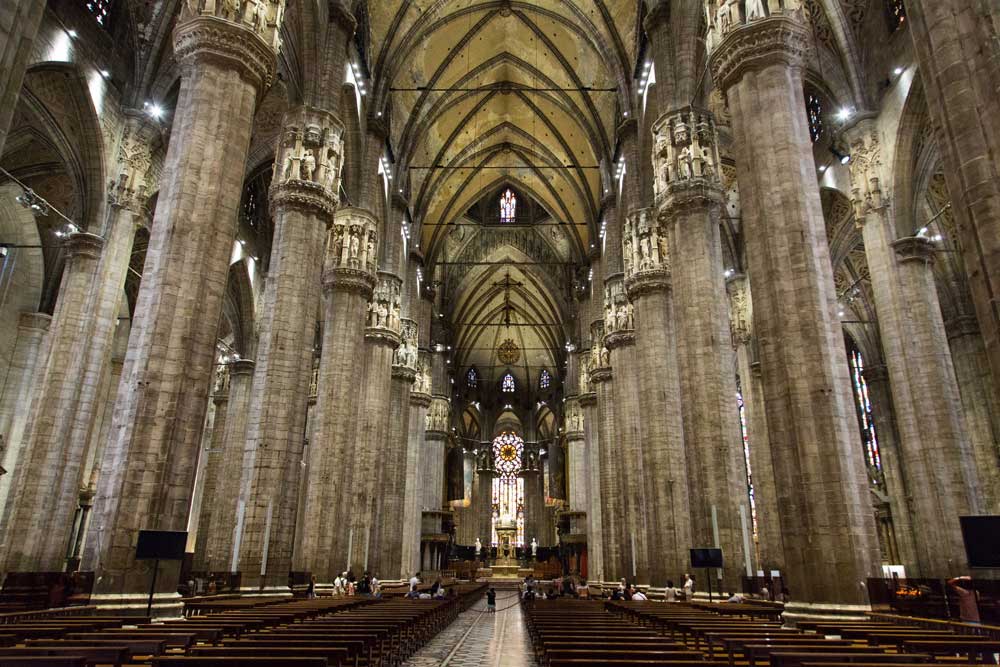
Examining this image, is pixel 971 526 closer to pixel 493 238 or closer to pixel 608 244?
pixel 608 244

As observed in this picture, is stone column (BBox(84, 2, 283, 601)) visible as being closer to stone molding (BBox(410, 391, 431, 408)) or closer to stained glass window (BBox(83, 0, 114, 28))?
stained glass window (BBox(83, 0, 114, 28))

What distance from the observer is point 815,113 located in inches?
887

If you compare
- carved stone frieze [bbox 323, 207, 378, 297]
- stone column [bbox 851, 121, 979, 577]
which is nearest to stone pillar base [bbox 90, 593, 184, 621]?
carved stone frieze [bbox 323, 207, 378, 297]

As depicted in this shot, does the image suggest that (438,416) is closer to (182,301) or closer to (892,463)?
(892,463)

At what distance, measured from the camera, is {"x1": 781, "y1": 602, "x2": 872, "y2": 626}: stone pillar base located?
862 centimetres

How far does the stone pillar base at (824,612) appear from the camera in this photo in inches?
339

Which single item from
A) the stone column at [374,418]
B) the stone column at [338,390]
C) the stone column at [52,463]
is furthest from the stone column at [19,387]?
the stone column at [374,418]

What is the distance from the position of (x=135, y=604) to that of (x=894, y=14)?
22.1 m

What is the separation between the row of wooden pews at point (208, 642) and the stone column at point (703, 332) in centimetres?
810

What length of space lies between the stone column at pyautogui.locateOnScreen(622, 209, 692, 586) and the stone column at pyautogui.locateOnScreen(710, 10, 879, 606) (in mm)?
7506

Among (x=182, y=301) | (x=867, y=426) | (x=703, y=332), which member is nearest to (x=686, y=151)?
(x=703, y=332)

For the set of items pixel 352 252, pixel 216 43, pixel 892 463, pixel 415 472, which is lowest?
pixel 892 463

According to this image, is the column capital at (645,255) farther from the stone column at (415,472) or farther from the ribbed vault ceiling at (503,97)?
the stone column at (415,472)

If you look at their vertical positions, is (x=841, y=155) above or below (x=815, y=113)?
below
